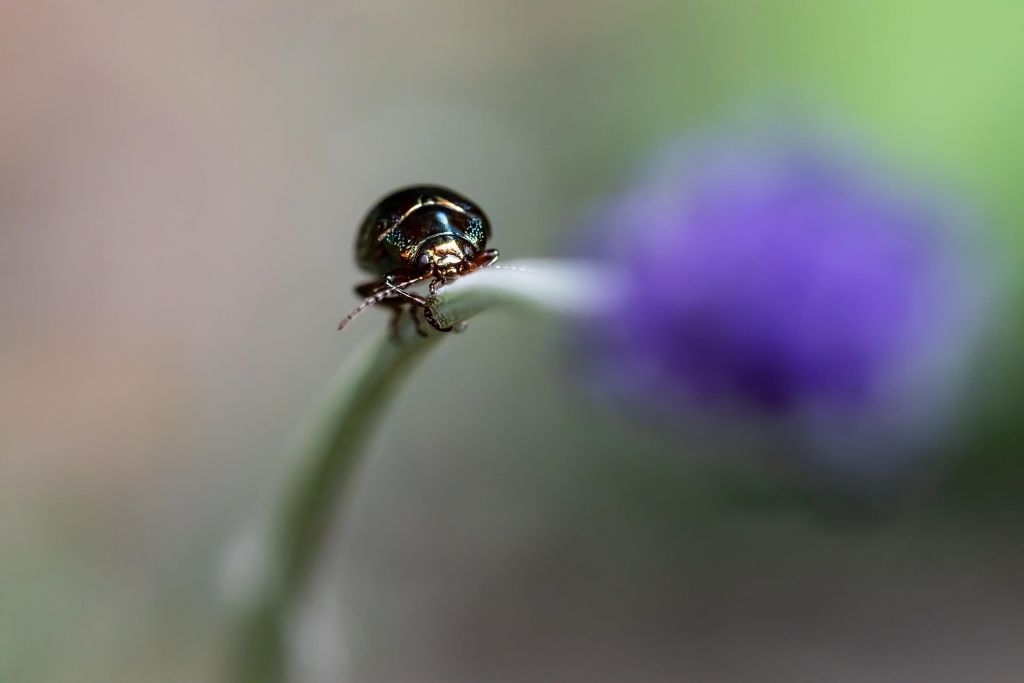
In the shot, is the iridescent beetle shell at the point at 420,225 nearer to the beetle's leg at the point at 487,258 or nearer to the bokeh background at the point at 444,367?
the beetle's leg at the point at 487,258

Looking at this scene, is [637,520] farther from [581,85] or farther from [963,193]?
[581,85]

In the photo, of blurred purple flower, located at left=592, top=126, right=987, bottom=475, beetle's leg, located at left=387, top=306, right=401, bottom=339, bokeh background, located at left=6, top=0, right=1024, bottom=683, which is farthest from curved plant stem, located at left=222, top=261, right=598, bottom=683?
bokeh background, located at left=6, top=0, right=1024, bottom=683

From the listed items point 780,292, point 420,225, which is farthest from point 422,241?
point 780,292

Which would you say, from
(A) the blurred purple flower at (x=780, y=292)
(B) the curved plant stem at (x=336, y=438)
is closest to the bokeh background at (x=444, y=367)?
(A) the blurred purple flower at (x=780, y=292)

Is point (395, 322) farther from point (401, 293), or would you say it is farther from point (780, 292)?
point (780, 292)

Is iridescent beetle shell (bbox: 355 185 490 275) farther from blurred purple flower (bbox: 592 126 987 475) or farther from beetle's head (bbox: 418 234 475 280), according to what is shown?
blurred purple flower (bbox: 592 126 987 475)
